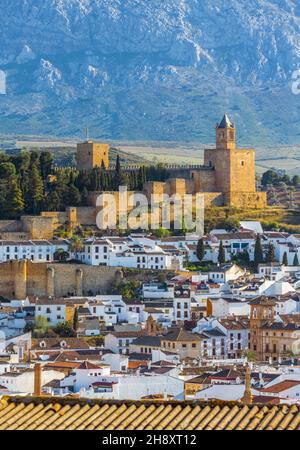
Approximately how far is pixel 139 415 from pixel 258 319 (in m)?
33.1

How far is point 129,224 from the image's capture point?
5675 centimetres

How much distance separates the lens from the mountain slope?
145 m

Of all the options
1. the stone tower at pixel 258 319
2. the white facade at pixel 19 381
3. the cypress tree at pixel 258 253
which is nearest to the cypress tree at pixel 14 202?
the cypress tree at pixel 258 253

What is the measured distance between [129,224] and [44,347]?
13.9m

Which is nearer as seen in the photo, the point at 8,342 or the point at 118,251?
the point at 8,342

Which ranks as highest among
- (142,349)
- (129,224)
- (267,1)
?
(267,1)

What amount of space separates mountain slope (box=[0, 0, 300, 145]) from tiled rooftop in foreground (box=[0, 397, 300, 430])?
129032 mm

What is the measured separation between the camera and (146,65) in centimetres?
15338

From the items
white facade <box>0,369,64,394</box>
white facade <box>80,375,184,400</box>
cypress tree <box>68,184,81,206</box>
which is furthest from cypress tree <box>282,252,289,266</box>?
white facade <box>80,375,184,400</box>

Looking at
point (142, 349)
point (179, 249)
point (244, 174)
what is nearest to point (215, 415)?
point (142, 349)

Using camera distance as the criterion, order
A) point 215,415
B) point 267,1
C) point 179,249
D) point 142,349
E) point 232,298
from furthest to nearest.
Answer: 1. point 267,1
2. point 179,249
3. point 232,298
4. point 142,349
5. point 215,415

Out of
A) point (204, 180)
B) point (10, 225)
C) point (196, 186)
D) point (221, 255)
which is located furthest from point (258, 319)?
point (204, 180)

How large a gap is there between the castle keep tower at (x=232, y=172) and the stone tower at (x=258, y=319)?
14.5 meters
